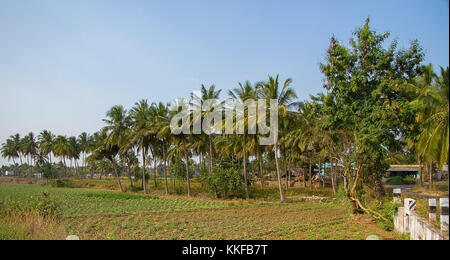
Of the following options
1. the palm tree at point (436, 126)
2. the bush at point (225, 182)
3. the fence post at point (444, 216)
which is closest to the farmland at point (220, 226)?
the fence post at point (444, 216)

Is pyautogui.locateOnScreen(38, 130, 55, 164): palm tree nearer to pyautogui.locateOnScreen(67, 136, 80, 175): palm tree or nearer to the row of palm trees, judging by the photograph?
pyautogui.locateOnScreen(67, 136, 80, 175): palm tree

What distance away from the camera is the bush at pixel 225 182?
75.2ft

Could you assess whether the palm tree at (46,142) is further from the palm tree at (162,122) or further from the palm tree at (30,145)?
the palm tree at (162,122)

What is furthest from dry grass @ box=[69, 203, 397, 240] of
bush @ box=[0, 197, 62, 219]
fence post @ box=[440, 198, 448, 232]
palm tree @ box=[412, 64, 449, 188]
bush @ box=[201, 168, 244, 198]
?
bush @ box=[201, 168, 244, 198]

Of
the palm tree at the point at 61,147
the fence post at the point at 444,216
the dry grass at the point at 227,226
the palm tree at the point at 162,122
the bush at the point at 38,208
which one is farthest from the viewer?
the palm tree at the point at 61,147

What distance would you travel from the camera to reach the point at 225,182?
23.0 meters

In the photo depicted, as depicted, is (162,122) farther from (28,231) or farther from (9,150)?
(9,150)

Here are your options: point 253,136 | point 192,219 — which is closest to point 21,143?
point 253,136

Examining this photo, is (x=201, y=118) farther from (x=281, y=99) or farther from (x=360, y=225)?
(x=360, y=225)

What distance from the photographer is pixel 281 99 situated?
20031 millimetres

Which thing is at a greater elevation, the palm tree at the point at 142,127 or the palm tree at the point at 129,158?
the palm tree at the point at 142,127

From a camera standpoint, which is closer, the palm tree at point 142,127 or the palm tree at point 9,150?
the palm tree at point 142,127

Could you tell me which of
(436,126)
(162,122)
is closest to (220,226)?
(436,126)
